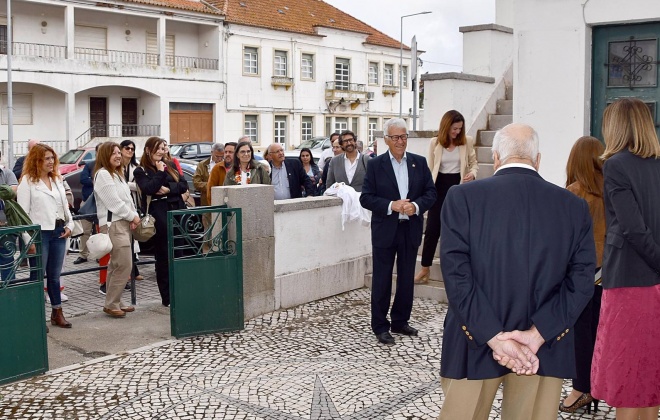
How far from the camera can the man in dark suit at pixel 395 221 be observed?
24.1ft

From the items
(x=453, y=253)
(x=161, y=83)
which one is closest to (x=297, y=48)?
(x=161, y=83)

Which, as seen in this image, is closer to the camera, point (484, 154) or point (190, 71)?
point (484, 154)

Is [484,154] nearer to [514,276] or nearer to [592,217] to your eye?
[592,217]

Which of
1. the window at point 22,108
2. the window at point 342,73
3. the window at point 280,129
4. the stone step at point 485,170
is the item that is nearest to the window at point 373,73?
the window at point 342,73

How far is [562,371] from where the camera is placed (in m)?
3.57

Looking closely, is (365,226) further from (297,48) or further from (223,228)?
(297,48)

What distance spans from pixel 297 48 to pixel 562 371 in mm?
44602

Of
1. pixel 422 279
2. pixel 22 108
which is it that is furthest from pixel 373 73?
pixel 422 279

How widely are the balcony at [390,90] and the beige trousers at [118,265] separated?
45.7 metres

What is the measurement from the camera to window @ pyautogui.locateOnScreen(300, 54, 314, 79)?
47.5 meters

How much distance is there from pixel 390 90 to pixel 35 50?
23.6 meters

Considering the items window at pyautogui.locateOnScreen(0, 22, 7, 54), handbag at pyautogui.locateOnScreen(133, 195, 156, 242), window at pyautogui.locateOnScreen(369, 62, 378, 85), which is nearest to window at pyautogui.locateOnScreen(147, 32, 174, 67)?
window at pyautogui.locateOnScreen(0, 22, 7, 54)

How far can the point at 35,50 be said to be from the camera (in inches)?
1502

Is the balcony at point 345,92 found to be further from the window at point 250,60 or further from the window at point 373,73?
the window at point 250,60
